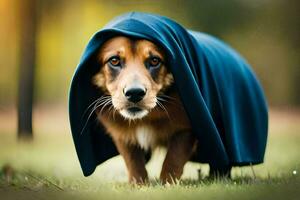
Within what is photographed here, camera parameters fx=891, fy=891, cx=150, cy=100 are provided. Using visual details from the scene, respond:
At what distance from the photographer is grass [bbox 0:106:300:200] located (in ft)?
10.7

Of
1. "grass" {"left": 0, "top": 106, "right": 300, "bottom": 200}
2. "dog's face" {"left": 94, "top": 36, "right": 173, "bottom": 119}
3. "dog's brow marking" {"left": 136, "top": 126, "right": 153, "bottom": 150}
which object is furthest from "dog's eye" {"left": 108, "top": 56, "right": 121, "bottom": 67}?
"grass" {"left": 0, "top": 106, "right": 300, "bottom": 200}

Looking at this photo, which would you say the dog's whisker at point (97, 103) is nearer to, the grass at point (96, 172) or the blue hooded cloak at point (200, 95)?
the blue hooded cloak at point (200, 95)

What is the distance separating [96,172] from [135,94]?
53cm

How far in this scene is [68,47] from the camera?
11.6 feet

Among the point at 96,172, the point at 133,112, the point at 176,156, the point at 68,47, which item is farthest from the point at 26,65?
the point at 176,156

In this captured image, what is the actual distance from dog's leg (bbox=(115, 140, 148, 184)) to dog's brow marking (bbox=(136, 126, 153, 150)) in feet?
0.22

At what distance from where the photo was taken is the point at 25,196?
3.37 meters

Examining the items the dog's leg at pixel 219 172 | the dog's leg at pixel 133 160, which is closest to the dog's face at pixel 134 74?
the dog's leg at pixel 133 160

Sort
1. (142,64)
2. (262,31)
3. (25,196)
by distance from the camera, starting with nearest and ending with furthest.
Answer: (142,64), (25,196), (262,31)

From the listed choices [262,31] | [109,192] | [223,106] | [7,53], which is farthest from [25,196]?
[262,31]

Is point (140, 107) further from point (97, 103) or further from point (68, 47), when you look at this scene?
point (68, 47)

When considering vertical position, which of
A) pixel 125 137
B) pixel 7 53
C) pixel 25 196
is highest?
pixel 7 53

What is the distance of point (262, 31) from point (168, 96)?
0.56 metres

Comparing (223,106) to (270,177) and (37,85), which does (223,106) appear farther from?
(37,85)
